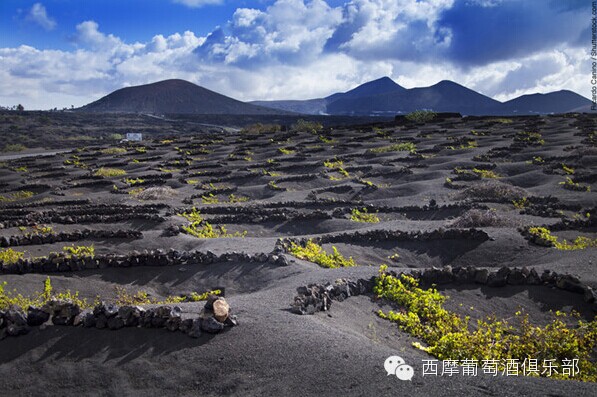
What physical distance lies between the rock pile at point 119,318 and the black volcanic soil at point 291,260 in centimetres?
11

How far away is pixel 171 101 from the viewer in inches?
6280

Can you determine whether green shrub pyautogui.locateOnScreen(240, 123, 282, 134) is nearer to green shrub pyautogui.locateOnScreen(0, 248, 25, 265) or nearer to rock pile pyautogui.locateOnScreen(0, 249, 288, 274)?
green shrub pyautogui.locateOnScreen(0, 248, 25, 265)

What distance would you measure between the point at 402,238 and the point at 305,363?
650 cm

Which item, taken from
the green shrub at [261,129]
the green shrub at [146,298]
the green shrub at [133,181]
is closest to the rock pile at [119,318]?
the green shrub at [146,298]

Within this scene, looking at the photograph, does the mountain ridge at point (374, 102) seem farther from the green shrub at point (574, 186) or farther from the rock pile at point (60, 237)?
the rock pile at point (60, 237)

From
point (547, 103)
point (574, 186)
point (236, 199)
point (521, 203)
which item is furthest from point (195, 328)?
point (547, 103)

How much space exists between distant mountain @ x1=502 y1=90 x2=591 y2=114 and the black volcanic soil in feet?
429

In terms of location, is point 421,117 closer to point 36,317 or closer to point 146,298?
point 146,298

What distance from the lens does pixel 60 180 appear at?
26.0m

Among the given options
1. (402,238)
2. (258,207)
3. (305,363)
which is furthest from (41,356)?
(258,207)

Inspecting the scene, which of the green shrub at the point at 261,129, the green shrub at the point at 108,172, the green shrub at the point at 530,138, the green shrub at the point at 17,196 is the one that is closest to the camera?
the green shrub at the point at 17,196

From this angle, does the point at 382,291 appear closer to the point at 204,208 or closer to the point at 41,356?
the point at 41,356

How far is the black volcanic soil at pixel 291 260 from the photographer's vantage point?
15.9 ft

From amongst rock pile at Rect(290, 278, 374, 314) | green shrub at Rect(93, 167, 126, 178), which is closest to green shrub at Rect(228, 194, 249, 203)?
green shrub at Rect(93, 167, 126, 178)
